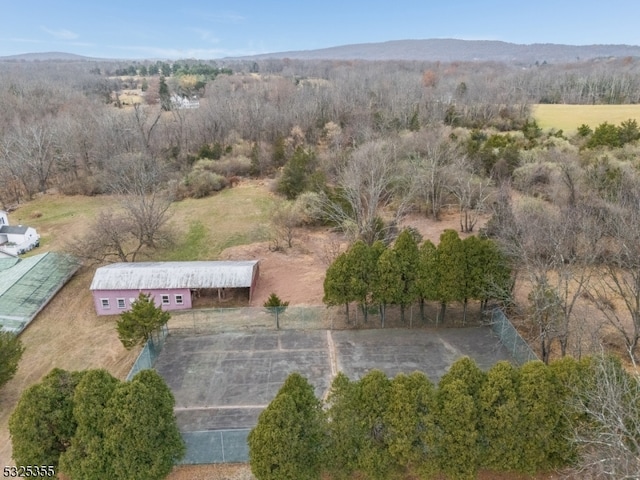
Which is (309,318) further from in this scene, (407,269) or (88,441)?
(88,441)

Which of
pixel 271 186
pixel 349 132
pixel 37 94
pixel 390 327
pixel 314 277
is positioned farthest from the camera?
pixel 37 94

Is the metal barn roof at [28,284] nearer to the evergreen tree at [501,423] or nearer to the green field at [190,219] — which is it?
the green field at [190,219]

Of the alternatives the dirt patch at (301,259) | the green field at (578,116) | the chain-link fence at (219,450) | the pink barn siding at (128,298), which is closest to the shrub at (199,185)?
the dirt patch at (301,259)

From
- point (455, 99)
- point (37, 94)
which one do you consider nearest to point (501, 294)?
point (455, 99)

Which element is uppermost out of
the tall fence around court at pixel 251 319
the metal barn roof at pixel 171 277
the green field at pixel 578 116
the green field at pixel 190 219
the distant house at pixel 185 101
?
the distant house at pixel 185 101

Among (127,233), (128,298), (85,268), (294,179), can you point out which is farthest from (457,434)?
(294,179)

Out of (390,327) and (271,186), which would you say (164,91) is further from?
(390,327)
